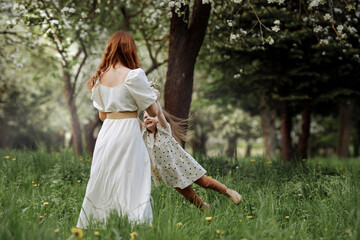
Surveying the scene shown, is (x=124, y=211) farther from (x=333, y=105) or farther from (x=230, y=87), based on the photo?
(x=333, y=105)

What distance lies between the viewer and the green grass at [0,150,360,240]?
2641 mm

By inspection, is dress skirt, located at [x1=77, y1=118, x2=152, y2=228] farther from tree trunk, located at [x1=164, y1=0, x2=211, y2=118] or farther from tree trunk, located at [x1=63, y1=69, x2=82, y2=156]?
tree trunk, located at [x1=63, y1=69, x2=82, y2=156]

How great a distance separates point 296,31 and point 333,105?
3.98 m

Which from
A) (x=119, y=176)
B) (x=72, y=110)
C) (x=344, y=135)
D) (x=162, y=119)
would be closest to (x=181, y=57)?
(x=162, y=119)

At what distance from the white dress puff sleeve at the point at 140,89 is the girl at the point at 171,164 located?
0.50 m

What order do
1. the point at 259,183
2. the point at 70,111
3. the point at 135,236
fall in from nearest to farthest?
the point at 135,236 → the point at 259,183 → the point at 70,111

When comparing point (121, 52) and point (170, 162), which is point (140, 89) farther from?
point (170, 162)

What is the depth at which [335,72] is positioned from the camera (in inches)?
318

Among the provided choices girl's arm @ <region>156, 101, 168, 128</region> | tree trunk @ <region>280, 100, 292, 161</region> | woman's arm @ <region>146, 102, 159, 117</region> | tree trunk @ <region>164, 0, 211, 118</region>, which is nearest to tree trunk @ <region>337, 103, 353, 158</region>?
tree trunk @ <region>280, 100, 292, 161</region>

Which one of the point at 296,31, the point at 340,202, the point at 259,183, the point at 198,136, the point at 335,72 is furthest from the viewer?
the point at 198,136

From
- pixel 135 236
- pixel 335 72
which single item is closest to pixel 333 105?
pixel 335 72

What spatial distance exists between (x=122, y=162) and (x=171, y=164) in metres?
0.75

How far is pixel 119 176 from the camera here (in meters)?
2.90

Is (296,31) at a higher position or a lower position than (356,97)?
higher
